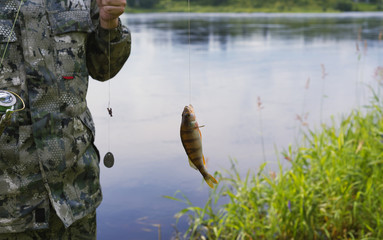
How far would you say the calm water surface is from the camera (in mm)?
6332

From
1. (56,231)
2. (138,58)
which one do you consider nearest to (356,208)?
(56,231)

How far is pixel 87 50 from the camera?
2439 mm

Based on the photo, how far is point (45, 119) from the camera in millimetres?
2148

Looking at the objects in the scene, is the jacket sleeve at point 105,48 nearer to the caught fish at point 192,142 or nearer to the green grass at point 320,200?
the caught fish at point 192,142

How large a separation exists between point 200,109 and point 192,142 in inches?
329

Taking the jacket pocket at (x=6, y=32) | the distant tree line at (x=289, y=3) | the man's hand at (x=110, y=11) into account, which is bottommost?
the distant tree line at (x=289, y=3)

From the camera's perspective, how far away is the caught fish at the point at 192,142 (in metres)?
1.72

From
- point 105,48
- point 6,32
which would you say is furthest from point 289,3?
point 6,32

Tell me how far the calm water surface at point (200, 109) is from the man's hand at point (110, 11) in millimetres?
2910

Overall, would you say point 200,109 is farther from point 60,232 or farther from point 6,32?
point 6,32

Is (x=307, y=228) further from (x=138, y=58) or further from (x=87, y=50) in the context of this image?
(x=138, y=58)

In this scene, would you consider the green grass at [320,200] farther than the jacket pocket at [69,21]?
Yes

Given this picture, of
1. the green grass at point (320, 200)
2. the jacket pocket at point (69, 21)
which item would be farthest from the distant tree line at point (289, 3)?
the jacket pocket at point (69, 21)

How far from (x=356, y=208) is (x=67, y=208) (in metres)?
2.46
